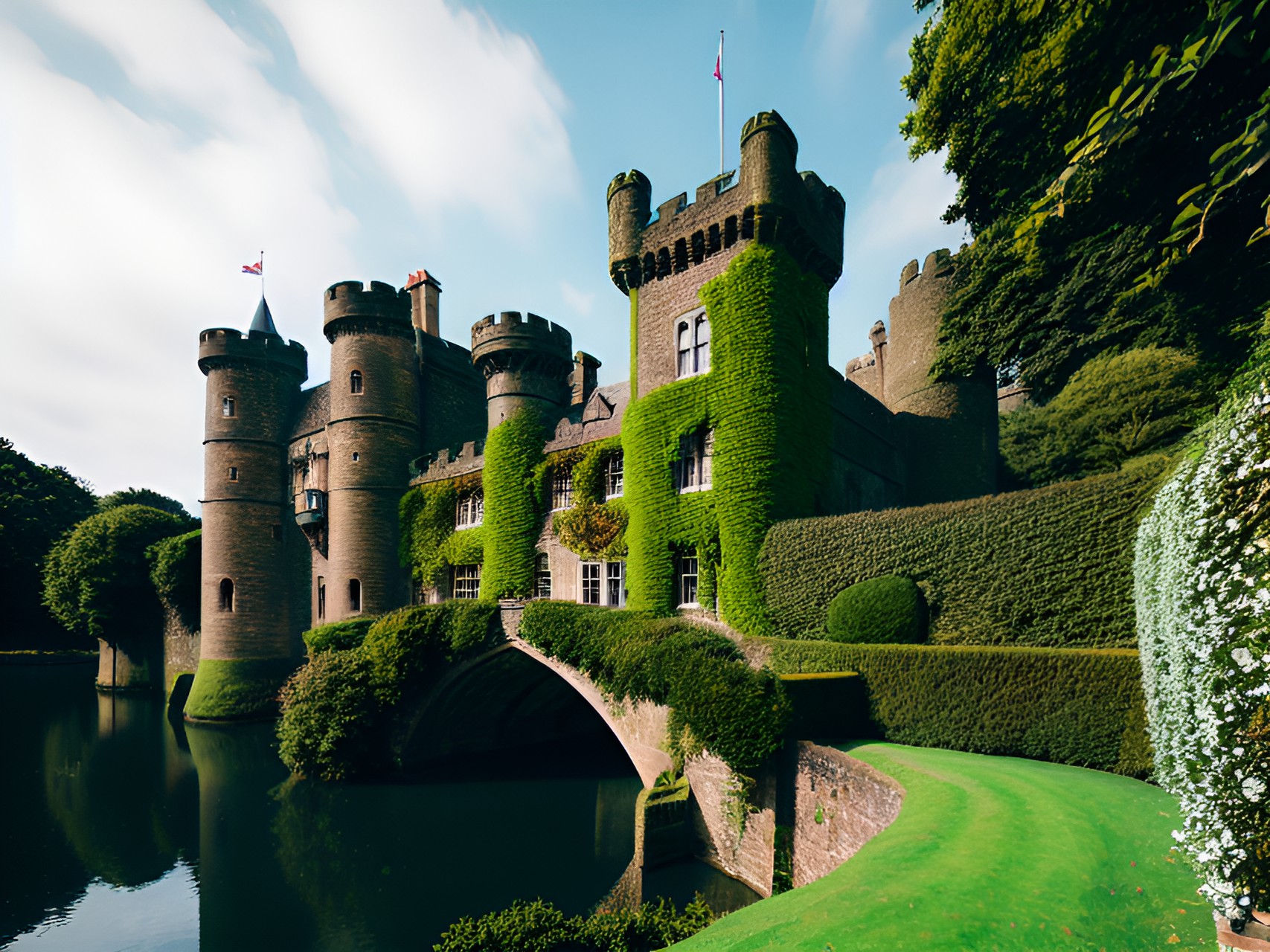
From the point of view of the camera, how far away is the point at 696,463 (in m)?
19.9

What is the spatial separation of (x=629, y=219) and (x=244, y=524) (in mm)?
27480

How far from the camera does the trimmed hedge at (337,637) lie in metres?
26.0

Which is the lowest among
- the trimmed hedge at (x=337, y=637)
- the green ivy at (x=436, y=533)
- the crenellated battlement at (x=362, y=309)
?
the trimmed hedge at (x=337, y=637)

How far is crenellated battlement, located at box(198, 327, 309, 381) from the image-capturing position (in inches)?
1357

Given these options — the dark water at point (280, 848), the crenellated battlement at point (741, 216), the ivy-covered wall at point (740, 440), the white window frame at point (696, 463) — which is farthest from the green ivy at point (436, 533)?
the crenellated battlement at point (741, 216)

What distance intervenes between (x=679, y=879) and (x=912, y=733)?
677 cm

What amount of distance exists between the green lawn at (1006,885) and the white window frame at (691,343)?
14543 millimetres

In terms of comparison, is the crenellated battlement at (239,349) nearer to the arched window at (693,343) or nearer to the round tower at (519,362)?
the round tower at (519,362)

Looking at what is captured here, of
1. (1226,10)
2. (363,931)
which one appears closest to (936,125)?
(1226,10)

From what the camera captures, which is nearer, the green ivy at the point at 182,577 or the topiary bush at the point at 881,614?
the topiary bush at the point at 881,614

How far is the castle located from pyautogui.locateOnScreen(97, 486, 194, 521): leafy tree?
25.9 m

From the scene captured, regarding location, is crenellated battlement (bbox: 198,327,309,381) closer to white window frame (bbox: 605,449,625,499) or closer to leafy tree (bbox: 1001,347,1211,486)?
white window frame (bbox: 605,449,625,499)

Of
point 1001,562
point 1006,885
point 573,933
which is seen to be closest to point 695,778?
point 573,933

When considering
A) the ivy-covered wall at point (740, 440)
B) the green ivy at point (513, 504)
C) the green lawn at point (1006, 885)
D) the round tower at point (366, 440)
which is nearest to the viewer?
the green lawn at point (1006, 885)
